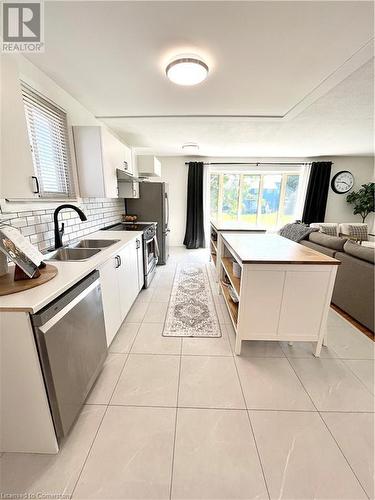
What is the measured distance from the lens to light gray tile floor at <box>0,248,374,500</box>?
38.4 inches

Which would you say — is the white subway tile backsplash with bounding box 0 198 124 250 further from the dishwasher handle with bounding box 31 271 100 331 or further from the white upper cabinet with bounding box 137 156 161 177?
the white upper cabinet with bounding box 137 156 161 177

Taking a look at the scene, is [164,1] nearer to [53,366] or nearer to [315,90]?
[315,90]

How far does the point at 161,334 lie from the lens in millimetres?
2064

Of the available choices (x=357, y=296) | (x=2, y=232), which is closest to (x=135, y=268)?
(x=2, y=232)

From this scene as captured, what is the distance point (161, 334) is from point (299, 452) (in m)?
1.34

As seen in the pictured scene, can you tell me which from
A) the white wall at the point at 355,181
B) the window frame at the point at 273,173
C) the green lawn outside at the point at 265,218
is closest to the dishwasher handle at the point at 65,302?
the window frame at the point at 273,173

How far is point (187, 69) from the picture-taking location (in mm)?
1484

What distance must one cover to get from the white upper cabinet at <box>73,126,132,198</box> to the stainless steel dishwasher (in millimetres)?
1282

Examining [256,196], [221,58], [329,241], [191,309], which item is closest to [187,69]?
[221,58]

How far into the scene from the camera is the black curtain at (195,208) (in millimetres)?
5176

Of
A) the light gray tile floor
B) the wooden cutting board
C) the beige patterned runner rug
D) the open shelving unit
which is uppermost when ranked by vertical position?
the wooden cutting board

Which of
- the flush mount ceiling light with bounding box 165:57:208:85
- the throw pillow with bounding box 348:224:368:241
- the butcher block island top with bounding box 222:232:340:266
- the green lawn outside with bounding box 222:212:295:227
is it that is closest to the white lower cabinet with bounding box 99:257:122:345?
the butcher block island top with bounding box 222:232:340:266

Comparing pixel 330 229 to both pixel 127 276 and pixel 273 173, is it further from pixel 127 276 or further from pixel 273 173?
pixel 127 276

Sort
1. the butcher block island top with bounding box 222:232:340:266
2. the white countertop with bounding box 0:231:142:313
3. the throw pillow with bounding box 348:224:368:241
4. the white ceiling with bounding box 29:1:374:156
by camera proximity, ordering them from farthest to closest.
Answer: the throw pillow with bounding box 348:224:368:241 < the butcher block island top with bounding box 222:232:340:266 < the white ceiling with bounding box 29:1:374:156 < the white countertop with bounding box 0:231:142:313
